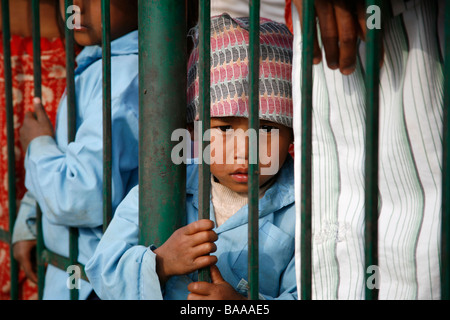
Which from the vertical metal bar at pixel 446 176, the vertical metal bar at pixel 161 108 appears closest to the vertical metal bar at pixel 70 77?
the vertical metal bar at pixel 161 108

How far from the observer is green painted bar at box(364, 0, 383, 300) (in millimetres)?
1131

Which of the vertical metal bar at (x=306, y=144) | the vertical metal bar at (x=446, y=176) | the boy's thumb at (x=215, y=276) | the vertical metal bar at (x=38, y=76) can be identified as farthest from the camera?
the vertical metal bar at (x=38, y=76)

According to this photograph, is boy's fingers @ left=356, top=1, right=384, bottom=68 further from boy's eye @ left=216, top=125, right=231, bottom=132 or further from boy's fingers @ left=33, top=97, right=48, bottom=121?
boy's fingers @ left=33, top=97, right=48, bottom=121

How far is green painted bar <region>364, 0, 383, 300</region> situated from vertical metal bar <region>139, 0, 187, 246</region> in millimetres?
521

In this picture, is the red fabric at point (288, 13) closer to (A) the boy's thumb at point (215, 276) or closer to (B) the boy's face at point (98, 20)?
(B) the boy's face at point (98, 20)

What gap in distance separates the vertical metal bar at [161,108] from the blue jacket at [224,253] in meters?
0.10

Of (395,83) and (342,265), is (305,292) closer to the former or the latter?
(342,265)

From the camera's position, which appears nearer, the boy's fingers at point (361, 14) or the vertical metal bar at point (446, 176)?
the vertical metal bar at point (446, 176)

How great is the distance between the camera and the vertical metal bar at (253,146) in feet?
4.18

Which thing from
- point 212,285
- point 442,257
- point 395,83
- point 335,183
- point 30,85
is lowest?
point 212,285

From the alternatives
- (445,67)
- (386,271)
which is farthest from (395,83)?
(386,271)

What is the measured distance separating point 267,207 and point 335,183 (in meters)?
0.43

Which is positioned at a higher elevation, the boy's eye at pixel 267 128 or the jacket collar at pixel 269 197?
the boy's eye at pixel 267 128
